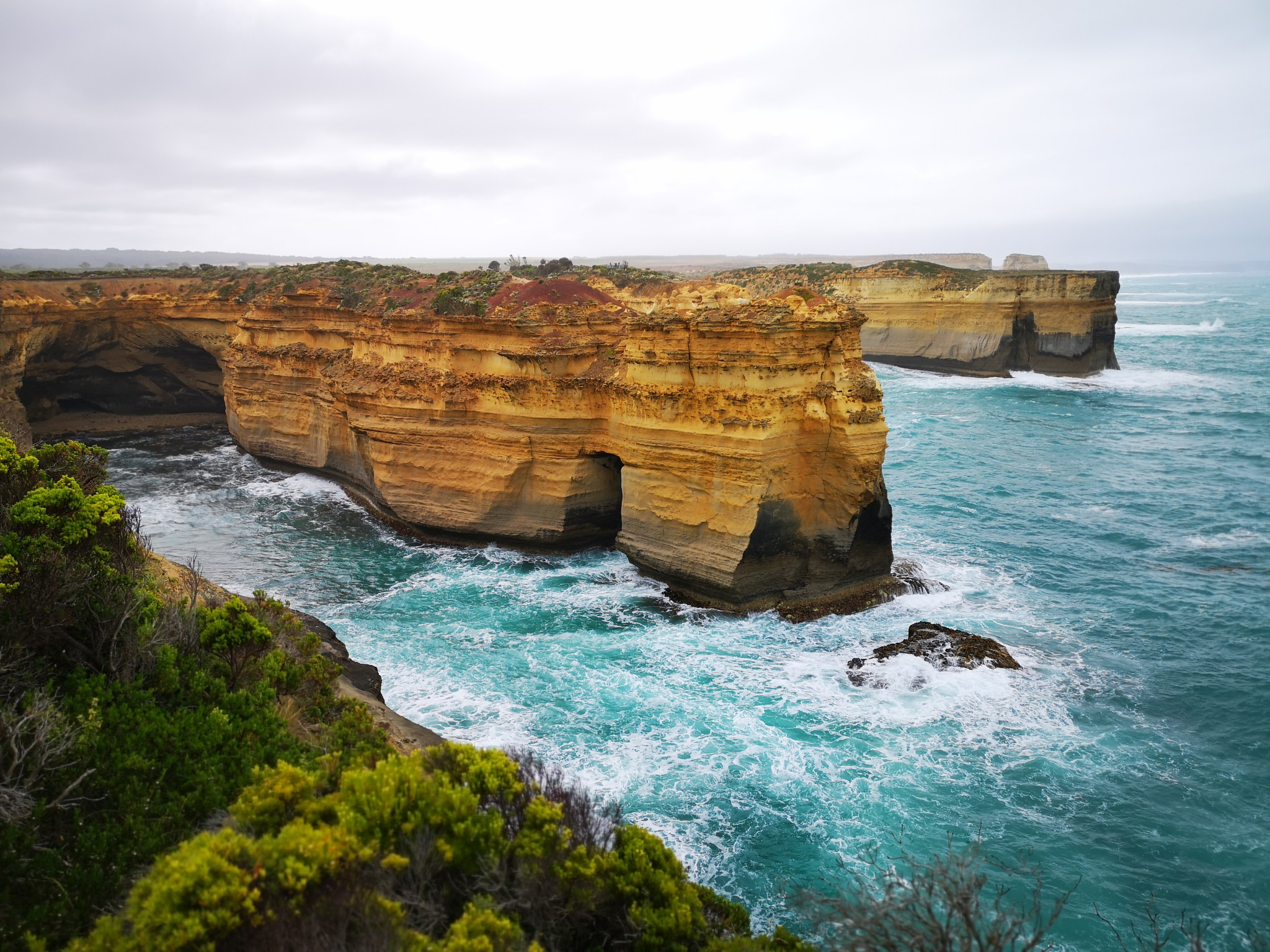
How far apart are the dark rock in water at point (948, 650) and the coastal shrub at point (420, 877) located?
9.32 meters

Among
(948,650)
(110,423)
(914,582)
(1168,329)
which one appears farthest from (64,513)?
(1168,329)

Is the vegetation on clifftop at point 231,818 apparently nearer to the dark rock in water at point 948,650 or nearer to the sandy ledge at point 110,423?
the dark rock in water at point 948,650

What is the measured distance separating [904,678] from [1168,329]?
86.0 m

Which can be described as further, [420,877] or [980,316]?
[980,316]

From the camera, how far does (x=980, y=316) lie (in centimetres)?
5434

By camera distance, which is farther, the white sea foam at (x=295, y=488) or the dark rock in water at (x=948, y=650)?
the white sea foam at (x=295, y=488)

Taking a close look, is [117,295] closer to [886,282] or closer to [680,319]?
[680,319]

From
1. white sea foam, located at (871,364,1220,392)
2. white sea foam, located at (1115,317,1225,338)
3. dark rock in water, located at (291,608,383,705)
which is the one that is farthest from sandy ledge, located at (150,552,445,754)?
white sea foam, located at (1115,317,1225,338)

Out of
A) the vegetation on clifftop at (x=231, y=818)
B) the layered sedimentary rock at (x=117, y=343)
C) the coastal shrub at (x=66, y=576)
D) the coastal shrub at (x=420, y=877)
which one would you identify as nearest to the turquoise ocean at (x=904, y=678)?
the coastal shrub at (x=420, y=877)

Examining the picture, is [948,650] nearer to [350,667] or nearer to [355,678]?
[355,678]

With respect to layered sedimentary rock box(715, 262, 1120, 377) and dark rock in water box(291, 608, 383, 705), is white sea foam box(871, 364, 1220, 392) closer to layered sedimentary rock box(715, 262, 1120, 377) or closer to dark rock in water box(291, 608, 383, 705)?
layered sedimentary rock box(715, 262, 1120, 377)

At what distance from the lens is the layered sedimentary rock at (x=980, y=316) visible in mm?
50500

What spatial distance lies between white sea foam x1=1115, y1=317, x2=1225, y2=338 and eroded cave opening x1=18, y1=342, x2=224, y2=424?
259ft

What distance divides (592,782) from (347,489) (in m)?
18.7
